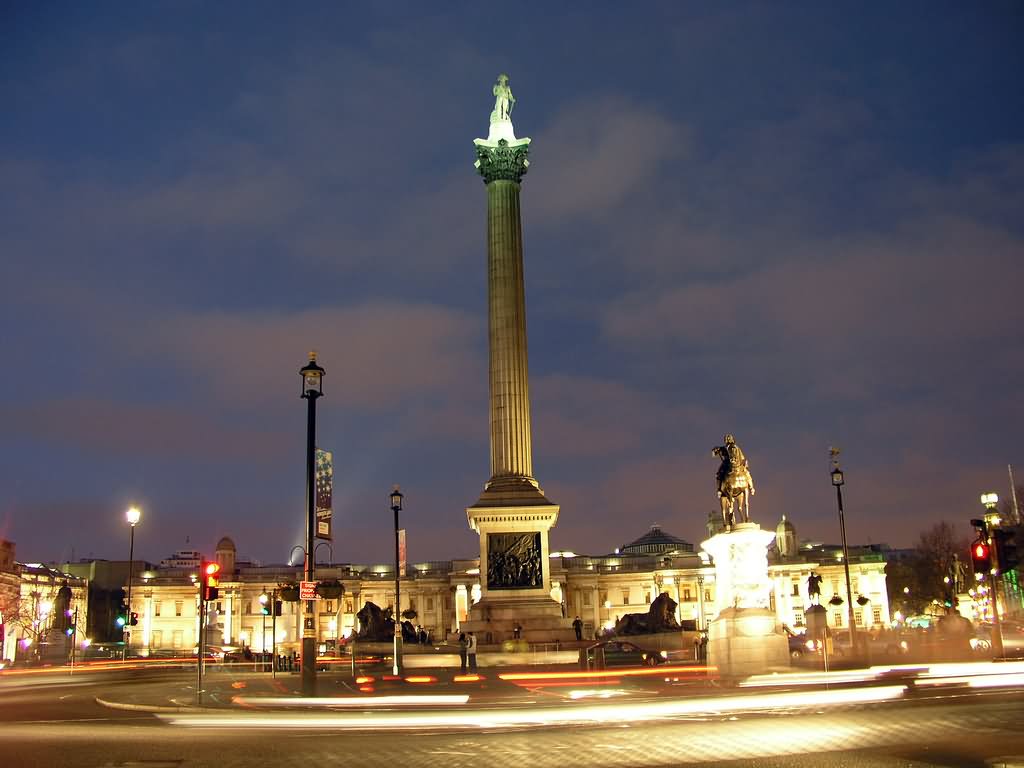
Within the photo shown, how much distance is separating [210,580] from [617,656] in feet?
81.8

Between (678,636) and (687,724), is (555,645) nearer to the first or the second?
(678,636)

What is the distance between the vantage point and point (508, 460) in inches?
2309

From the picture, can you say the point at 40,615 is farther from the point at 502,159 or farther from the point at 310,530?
the point at 310,530

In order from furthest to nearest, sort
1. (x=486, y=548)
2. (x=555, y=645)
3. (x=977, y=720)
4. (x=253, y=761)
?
(x=486, y=548) < (x=555, y=645) < (x=977, y=720) < (x=253, y=761)

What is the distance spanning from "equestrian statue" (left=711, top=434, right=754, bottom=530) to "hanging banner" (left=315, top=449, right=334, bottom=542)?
1171 centimetres

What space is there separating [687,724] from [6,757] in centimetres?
1136

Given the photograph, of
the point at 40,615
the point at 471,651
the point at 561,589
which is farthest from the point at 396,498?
the point at 561,589

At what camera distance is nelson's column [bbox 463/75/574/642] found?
53031mm

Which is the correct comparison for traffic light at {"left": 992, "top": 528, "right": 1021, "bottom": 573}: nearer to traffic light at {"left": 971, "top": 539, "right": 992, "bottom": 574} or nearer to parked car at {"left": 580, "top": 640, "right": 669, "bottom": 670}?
traffic light at {"left": 971, "top": 539, "right": 992, "bottom": 574}

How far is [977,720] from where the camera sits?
56.4 feet

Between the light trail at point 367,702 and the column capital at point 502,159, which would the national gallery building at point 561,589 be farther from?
the light trail at point 367,702

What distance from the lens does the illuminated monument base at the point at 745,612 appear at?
28984mm

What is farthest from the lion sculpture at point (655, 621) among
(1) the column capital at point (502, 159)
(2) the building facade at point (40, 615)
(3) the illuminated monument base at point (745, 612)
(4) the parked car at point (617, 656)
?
(2) the building facade at point (40, 615)

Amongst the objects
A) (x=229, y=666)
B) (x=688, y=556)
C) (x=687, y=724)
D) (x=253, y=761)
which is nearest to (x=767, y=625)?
(x=687, y=724)
